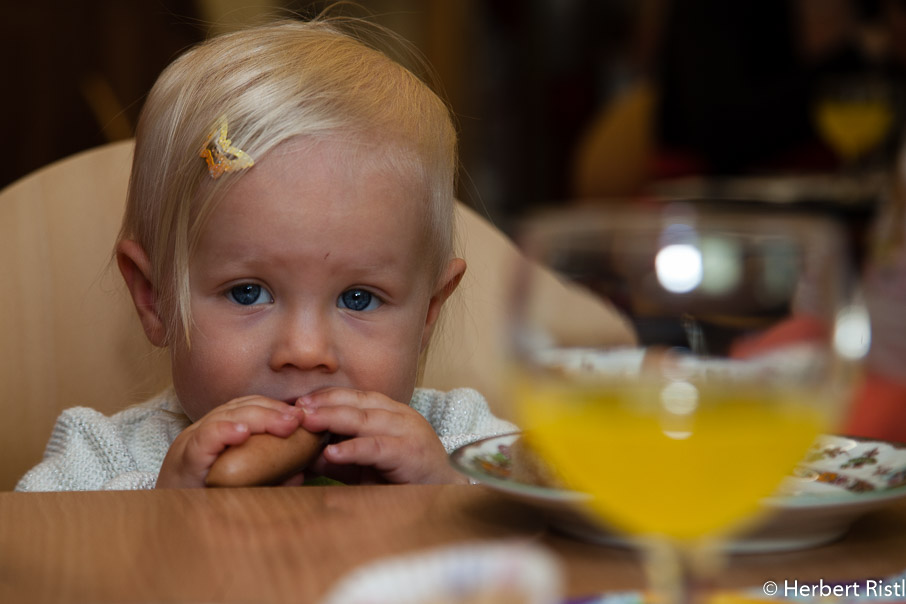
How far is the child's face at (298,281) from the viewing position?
962mm

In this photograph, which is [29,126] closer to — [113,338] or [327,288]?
[113,338]

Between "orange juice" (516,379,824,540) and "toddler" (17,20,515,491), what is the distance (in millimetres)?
510

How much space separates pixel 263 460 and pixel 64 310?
593 mm

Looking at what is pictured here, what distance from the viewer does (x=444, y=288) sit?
116 cm

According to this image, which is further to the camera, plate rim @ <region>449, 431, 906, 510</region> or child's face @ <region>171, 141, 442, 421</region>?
child's face @ <region>171, 141, 442, 421</region>

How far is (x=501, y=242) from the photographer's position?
134 cm

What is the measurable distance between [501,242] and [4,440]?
65 cm

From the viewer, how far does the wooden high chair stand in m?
1.18

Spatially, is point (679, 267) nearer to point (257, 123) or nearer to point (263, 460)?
point (263, 460)

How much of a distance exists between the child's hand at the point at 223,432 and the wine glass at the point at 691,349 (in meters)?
0.45

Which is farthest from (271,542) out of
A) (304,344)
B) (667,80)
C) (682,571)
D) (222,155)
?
(667,80)

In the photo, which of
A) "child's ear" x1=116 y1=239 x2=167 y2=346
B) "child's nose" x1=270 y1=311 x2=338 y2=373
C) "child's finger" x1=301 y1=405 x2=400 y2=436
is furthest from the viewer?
"child's ear" x1=116 y1=239 x2=167 y2=346

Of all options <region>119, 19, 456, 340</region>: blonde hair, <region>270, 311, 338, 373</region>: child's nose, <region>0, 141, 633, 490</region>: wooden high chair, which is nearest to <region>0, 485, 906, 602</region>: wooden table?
<region>270, 311, 338, 373</region>: child's nose

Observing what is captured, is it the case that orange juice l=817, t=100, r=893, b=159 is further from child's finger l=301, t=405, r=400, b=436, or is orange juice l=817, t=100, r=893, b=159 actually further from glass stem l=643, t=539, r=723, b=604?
glass stem l=643, t=539, r=723, b=604
